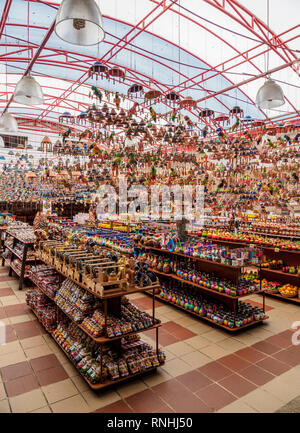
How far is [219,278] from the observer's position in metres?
5.38

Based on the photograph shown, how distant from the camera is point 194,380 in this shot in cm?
340

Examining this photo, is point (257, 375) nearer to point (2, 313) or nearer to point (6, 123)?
point (2, 313)

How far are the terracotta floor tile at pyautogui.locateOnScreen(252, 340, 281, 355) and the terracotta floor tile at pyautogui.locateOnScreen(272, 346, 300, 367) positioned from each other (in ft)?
0.28

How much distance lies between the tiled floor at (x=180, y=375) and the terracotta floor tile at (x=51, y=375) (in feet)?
0.04

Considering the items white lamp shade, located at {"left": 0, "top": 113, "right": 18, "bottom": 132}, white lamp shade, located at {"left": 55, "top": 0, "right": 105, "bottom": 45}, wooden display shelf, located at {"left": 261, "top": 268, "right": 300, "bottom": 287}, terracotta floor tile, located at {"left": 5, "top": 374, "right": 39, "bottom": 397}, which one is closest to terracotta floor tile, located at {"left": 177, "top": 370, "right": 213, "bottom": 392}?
terracotta floor tile, located at {"left": 5, "top": 374, "right": 39, "bottom": 397}

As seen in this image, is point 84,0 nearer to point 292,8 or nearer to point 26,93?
point 26,93

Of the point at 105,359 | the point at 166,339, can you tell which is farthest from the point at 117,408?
the point at 166,339

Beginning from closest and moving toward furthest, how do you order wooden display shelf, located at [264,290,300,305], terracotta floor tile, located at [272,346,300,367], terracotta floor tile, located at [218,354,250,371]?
terracotta floor tile, located at [218,354,250,371], terracotta floor tile, located at [272,346,300,367], wooden display shelf, located at [264,290,300,305]

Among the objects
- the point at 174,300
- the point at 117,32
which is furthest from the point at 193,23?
the point at 174,300

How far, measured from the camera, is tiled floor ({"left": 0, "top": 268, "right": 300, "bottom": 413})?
9.77 ft

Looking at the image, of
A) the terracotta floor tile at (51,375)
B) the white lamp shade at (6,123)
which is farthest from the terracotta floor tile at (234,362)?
the white lamp shade at (6,123)

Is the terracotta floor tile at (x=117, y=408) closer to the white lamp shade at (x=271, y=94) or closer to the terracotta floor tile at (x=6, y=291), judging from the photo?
the white lamp shade at (x=271, y=94)

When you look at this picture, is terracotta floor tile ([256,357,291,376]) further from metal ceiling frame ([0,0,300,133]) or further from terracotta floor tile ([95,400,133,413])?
metal ceiling frame ([0,0,300,133])

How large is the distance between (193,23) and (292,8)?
3499 mm
